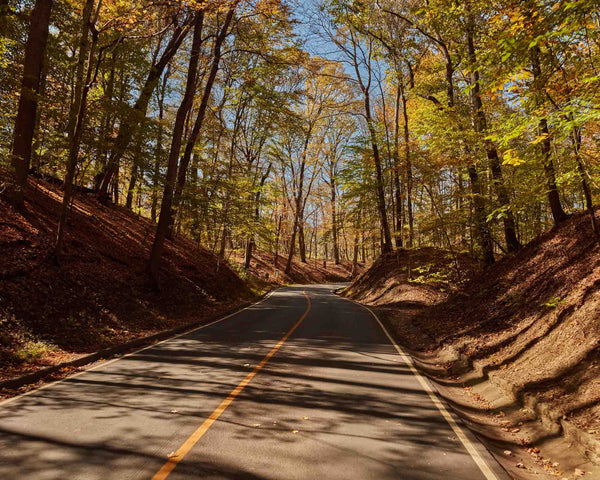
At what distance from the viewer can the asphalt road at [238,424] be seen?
3697 millimetres

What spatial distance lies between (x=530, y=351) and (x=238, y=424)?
5695mm

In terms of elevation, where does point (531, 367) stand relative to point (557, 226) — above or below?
below

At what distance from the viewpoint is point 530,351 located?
23.3 ft

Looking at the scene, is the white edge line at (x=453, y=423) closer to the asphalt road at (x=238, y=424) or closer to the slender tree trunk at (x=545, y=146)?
the asphalt road at (x=238, y=424)

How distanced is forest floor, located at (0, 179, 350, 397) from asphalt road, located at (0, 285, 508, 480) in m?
1.72

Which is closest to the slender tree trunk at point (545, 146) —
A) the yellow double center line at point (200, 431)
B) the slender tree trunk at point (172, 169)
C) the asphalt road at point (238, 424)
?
the asphalt road at point (238, 424)

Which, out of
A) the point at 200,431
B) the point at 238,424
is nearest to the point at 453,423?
the point at 238,424

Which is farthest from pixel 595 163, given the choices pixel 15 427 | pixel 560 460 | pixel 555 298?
pixel 15 427

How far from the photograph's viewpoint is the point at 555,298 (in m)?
7.70

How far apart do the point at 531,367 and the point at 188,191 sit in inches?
568

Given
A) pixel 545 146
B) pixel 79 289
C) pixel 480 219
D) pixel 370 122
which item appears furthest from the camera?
pixel 370 122

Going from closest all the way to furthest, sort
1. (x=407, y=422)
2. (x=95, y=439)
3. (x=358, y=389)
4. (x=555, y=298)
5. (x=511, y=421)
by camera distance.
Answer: (x=95, y=439) < (x=407, y=422) < (x=511, y=421) < (x=358, y=389) < (x=555, y=298)

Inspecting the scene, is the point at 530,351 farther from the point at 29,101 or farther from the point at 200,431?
the point at 29,101

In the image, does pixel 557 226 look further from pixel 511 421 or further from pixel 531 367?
pixel 511 421
